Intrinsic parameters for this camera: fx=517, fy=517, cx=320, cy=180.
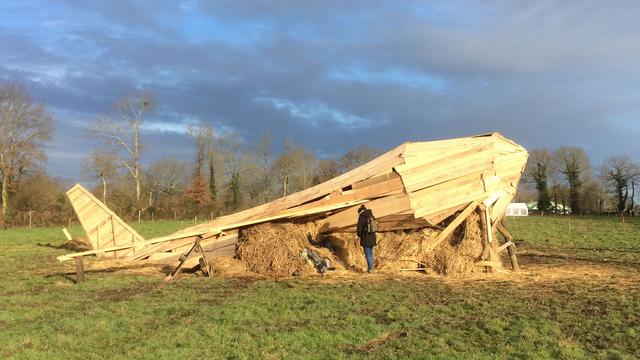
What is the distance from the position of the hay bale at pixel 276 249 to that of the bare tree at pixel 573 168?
7373 cm

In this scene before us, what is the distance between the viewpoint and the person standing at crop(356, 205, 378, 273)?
1336 centimetres

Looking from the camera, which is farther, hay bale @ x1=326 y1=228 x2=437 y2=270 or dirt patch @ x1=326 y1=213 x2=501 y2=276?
hay bale @ x1=326 y1=228 x2=437 y2=270

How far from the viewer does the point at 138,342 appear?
7.39 metres

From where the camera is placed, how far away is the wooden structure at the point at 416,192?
13.8 meters

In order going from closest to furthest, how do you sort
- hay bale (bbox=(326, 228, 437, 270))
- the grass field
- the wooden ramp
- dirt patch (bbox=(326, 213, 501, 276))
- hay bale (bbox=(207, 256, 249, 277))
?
the grass field, dirt patch (bbox=(326, 213, 501, 276)), hay bale (bbox=(207, 256, 249, 277)), hay bale (bbox=(326, 228, 437, 270)), the wooden ramp

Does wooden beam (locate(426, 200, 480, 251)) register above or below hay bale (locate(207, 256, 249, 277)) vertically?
above

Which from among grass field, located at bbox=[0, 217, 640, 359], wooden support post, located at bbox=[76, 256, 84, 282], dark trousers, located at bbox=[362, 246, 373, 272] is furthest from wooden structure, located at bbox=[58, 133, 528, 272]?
grass field, located at bbox=[0, 217, 640, 359]

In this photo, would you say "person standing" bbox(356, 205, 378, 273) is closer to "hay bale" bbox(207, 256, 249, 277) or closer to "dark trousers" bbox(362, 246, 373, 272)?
"dark trousers" bbox(362, 246, 373, 272)

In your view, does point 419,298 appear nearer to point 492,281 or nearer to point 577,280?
point 492,281

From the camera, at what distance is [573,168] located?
81.3 m

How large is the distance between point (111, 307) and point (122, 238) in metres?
7.93

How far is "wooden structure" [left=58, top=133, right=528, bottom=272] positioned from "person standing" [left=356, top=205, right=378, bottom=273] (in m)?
0.71

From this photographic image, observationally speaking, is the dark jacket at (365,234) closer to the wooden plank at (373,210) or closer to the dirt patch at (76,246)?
the wooden plank at (373,210)

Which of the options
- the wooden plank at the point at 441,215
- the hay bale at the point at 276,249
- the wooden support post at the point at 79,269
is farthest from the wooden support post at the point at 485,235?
the wooden support post at the point at 79,269
